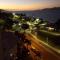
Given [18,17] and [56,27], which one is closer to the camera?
[56,27]

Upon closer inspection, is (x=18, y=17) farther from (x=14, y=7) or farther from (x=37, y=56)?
(x=37, y=56)

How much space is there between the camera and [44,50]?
1.31 m

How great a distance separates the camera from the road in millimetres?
1247

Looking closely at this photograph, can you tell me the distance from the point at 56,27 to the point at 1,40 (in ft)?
1.72

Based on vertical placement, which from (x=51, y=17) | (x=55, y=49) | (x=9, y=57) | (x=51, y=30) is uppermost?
A: (x=51, y=17)

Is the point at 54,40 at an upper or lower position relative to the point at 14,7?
lower

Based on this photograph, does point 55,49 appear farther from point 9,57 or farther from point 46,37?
point 9,57

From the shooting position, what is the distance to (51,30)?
1.31 m

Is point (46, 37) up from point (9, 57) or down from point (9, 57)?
up

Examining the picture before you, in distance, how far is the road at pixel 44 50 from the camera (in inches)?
49.1

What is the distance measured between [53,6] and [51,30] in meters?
0.21

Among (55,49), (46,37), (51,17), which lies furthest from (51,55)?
(51,17)

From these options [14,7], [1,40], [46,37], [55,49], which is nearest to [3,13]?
[14,7]

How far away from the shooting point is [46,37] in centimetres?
132
